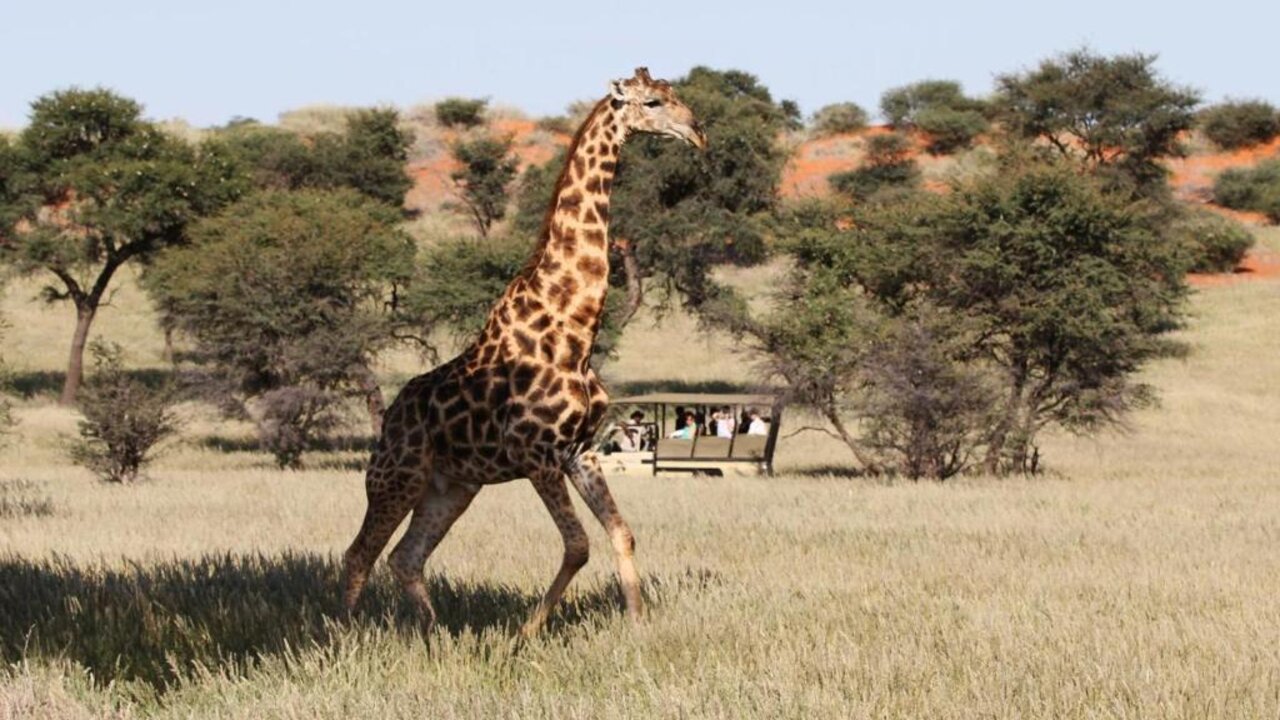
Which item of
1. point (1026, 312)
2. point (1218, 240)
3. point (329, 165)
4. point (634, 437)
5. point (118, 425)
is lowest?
point (634, 437)

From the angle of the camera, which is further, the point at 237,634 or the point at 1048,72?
the point at 1048,72

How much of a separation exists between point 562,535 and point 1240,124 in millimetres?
89998

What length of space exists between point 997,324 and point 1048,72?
44.0 metres

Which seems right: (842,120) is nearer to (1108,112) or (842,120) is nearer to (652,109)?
(1108,112)

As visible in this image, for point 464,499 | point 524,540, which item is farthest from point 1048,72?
point 464,499

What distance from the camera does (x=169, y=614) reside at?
9.12 metres

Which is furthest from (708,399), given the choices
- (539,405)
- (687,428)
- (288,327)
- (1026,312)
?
(539,405)

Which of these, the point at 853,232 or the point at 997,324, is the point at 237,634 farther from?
the point at 853,232

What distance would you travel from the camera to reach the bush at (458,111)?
91438 mm

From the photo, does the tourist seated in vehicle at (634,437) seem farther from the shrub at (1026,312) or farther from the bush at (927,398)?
the bush at (927,398)

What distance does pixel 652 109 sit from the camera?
30.5 ft

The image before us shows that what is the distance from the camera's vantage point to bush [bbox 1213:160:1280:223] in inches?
3088

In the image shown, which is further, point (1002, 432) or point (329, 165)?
point (329, 165)

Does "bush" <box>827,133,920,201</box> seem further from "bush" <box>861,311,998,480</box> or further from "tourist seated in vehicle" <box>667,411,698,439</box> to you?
"bush" <box>861,311,998,480</box>
